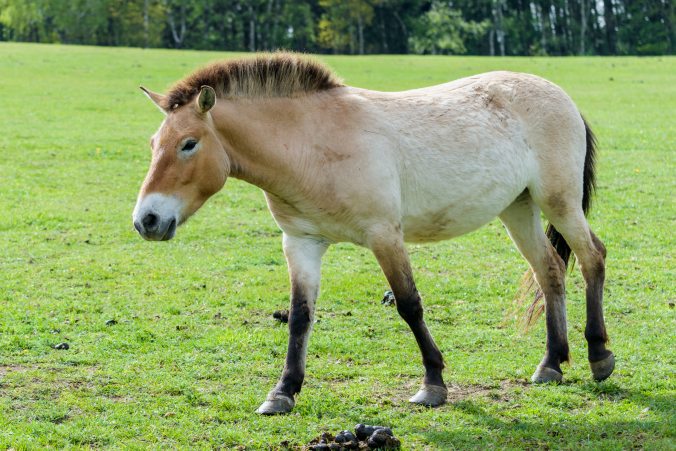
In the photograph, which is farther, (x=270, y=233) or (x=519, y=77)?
(x=270, y=233)

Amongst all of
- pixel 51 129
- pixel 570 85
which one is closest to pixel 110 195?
pixel 51 129

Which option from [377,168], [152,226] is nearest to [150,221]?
[152,226]

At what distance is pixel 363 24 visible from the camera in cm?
7575

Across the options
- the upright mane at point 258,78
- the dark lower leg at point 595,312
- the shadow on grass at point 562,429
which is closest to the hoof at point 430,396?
the shadow on grass at point 562,429

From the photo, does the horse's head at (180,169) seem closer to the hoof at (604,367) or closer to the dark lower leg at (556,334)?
the dark lower leg at (556,334)

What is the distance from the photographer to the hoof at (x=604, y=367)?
6.94 m

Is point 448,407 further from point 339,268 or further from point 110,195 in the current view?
point 110,195

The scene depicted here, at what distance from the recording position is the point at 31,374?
23.0ft

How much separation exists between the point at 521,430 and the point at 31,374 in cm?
375

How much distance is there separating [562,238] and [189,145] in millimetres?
3485

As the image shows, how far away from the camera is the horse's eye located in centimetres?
612

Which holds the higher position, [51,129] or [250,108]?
[250,108]

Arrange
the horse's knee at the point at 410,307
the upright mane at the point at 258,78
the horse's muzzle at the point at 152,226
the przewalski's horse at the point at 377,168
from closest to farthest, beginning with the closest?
1. the horse's muzzle at the point at 152,226
2. the przewalski's horse at the point at 377,168
3. the upright mane at the point at 258,78
4. the horse's knee at the point at 410,307

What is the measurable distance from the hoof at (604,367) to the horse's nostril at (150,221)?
3.51m
